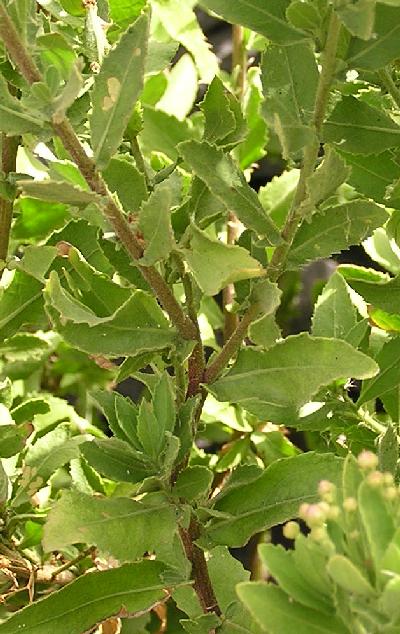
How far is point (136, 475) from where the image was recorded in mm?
595

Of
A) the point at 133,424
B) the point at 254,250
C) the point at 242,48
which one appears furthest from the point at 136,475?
the point at 242,48

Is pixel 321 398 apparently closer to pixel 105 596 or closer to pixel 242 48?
pixel 105 596

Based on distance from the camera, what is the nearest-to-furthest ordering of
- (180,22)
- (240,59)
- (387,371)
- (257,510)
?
(257,510)
(387,371)
(180,22)
(240,59)

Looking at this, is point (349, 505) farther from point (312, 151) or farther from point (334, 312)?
point (334, 312)

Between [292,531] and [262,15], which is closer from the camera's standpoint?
[292,531]

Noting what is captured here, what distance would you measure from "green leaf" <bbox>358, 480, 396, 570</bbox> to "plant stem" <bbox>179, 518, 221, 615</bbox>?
0.73 feet

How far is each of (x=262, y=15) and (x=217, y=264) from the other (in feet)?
0.46

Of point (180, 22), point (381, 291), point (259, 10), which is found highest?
point (259, 10)

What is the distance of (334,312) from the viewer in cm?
72

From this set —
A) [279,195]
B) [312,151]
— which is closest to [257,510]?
[312,151]

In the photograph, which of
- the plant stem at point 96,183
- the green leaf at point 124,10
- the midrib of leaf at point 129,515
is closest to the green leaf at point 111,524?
the midrib of leaf at point 129,515

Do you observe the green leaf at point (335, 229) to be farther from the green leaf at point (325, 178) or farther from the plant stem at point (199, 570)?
the plant stem at point (199, 570)

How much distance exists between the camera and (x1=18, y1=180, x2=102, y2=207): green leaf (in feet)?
1.64

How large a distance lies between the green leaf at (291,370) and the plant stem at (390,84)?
0.61 feet
